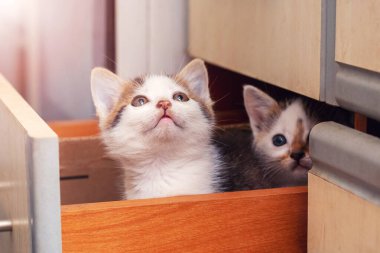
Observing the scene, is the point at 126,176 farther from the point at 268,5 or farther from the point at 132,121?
the point at 268,5

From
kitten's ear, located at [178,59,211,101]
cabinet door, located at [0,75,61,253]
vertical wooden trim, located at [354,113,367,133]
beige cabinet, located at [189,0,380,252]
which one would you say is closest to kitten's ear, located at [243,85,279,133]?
kitten's ear, located at [178,59,211,101]

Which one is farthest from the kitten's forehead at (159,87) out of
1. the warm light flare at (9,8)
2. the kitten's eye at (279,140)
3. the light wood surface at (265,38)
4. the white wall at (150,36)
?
the warm light flare at (9,8)

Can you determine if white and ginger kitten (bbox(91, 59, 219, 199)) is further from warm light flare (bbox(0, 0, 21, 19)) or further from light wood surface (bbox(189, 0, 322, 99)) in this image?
warm light flare (bbox(0, 0, 21, 19))

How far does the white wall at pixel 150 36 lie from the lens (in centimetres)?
160

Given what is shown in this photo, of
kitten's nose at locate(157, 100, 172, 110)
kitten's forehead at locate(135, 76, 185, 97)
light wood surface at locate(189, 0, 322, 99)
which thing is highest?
light wood surface at locate(189, 0, 322, 99)

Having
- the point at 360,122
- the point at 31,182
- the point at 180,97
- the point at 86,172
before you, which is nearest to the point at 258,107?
the point at 180,97

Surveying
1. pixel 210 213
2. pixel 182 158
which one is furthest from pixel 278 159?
pixel 210 213

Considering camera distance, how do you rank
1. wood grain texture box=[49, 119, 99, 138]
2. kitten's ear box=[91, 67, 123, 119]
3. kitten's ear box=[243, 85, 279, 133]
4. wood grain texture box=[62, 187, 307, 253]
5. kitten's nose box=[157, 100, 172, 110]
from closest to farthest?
wood grain texture box=[62, 187, 307, 253], kitten's nose box=[157, 100, 172, 110], kitten's ear box=[91, 67, 123, 119], kitten's ear box=[243, 85, 279, 133], wood grain texture box=[49, 119, 99, 138]

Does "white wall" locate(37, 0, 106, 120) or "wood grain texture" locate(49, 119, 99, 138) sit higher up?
"white wall" locate(37, 0, 106, 120)

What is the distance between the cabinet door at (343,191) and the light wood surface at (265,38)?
11cm

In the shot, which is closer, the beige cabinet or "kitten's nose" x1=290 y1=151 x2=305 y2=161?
the beige cabinet

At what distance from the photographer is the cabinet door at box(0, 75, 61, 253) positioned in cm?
77

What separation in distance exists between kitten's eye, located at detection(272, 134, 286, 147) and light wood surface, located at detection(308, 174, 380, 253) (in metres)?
0.45

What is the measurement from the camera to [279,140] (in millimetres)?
1388
